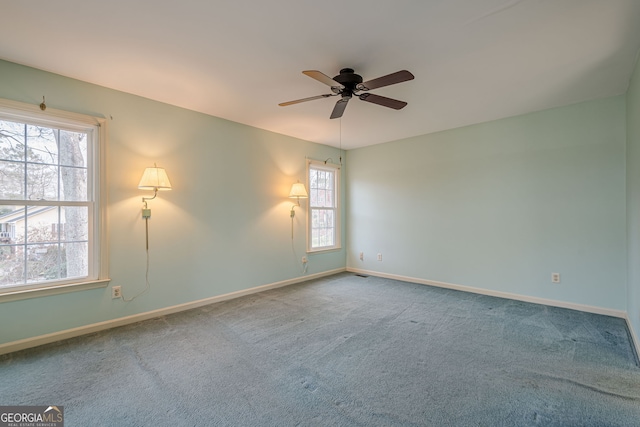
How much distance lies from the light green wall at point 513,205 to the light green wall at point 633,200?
29 centimetres

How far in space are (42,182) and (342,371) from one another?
10.6ft

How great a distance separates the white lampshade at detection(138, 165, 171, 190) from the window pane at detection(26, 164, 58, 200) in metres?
0.71

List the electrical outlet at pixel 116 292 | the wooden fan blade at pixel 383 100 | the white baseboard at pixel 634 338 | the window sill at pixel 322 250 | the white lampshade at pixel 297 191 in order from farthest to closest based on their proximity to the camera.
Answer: the window sill at pixel 322 250 → the white lampshade at pixel 297 191 → the electrical outlet at pixel 116 292 → the wooden fan blade at pixel 383 100 → the white baseboard at pixel 634 338

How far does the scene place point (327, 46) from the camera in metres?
2.27

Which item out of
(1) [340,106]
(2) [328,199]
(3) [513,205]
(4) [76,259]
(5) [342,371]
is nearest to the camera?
(5) [342,371]

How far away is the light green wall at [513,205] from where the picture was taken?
10.8 feet

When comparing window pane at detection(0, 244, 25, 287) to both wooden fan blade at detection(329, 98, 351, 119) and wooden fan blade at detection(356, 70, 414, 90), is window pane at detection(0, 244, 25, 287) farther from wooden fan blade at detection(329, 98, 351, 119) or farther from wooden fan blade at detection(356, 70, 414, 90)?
wooden fan blade at detection(356, 70, 414, 90)

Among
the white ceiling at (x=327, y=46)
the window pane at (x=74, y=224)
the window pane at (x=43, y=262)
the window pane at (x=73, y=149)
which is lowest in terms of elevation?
the window pane at (x=43, y=262)

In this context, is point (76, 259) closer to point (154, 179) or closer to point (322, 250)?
point (154, 179)

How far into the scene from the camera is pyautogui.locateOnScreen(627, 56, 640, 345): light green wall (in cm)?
247

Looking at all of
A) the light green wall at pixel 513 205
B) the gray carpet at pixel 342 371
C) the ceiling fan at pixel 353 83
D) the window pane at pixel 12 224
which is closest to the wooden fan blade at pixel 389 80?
the ceiling fan at pixel 353 83

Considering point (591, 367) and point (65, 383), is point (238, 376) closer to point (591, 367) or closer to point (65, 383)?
point (65, 383)

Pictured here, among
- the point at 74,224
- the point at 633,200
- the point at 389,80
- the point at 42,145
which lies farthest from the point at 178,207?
the point at 633,200

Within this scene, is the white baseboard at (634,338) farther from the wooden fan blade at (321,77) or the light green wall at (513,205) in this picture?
the wooden fan blade at (321,77)
